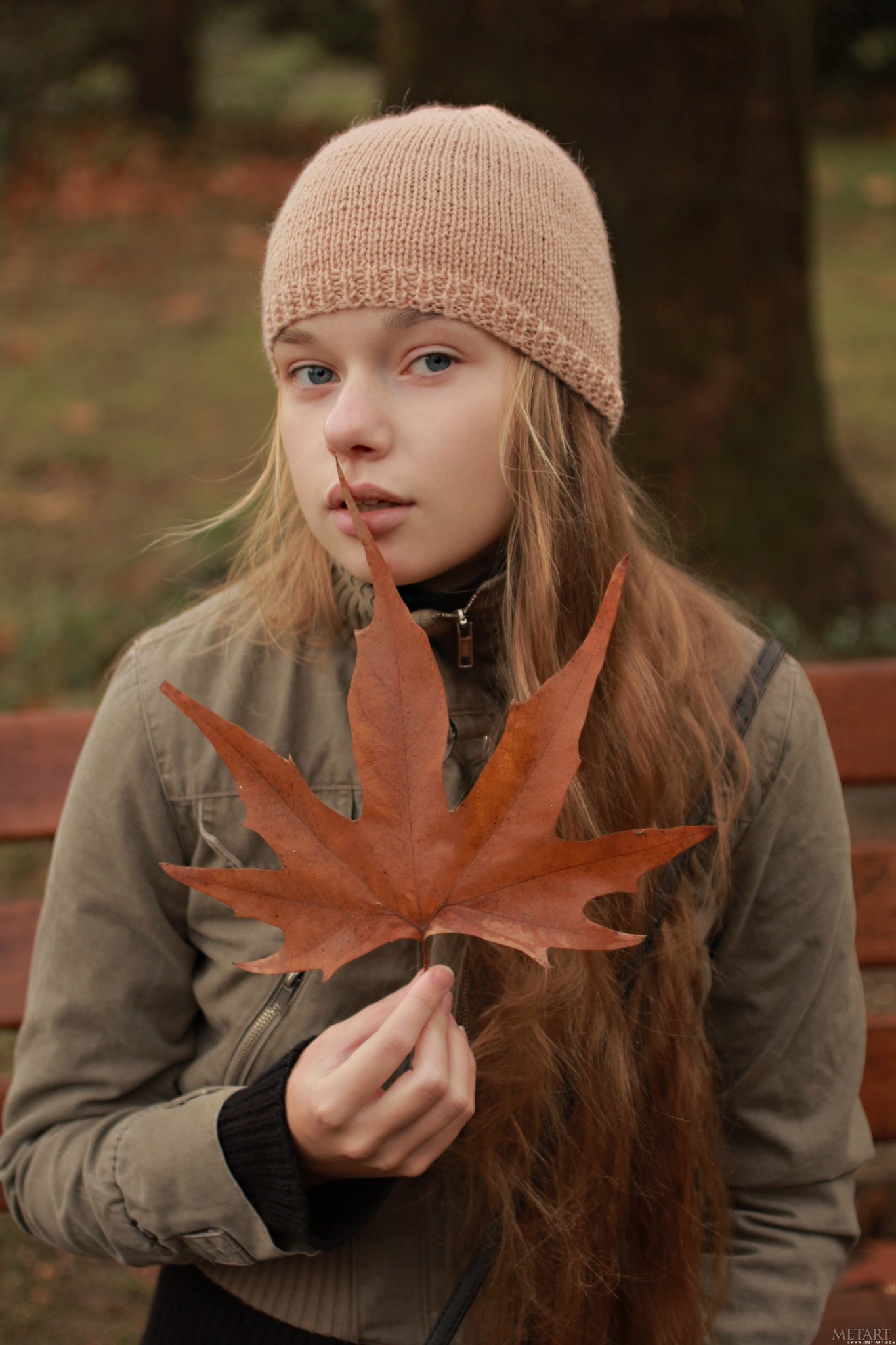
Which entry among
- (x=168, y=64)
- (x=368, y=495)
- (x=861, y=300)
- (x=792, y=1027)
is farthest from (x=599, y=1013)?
(x=168, y=64)

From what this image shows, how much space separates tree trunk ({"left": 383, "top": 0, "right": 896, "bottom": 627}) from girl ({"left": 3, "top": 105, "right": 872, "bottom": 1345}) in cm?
161

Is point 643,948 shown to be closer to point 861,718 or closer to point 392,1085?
point 392,1085

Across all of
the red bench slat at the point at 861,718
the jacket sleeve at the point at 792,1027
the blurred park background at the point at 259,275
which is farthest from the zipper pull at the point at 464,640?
the red bench slat at the point at 861,718

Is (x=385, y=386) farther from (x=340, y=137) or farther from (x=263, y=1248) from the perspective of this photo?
(x=263, y=1248)

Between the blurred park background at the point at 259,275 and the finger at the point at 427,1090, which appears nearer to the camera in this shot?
the finger at the point at 427,1090

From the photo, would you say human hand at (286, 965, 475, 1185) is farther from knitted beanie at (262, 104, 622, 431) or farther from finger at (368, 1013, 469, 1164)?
knitted beanie at (262, 104, 622, 431)

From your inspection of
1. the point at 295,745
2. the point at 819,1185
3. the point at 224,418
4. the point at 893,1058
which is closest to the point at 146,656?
the point at 295,745

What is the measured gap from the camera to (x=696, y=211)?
3217mm

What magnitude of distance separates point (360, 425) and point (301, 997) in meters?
0.69

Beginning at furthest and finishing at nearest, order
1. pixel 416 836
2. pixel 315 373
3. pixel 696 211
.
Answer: pixel 696 211
pixel 315 373
pixel 416 836

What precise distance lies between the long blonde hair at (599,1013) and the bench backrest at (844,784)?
433 mm

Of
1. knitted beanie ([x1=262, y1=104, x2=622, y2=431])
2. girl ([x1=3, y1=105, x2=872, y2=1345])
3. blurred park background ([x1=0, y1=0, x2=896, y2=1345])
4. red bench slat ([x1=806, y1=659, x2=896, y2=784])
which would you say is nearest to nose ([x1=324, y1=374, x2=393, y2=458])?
girl ([x1=3, y1=105, x2=872, y2=1345])

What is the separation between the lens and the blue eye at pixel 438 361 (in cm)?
134

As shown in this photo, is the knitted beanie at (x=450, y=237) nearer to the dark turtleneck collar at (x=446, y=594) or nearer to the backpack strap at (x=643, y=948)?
the dark turtleneck collar at (x=446, y=594)
